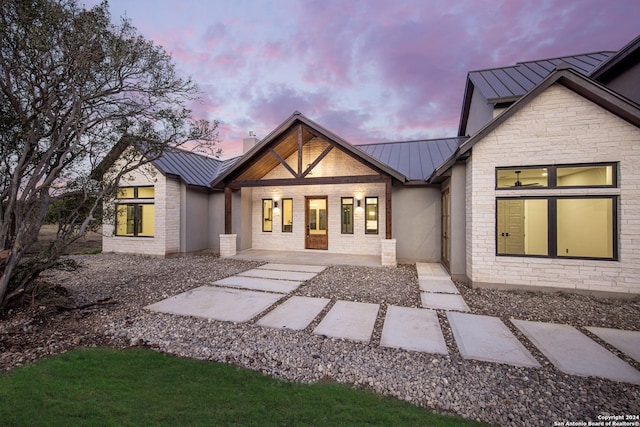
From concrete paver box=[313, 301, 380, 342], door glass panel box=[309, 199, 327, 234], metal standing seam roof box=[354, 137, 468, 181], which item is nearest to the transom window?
metal standing seam roof box=[354, 137, 468, 181]

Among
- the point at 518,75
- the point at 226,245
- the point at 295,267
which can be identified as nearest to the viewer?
the point at 295,267

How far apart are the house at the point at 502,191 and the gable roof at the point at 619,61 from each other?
1.1 inches

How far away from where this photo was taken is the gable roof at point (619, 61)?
5.97 meters

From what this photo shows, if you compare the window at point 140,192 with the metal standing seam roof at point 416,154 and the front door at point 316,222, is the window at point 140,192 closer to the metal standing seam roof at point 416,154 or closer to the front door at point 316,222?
the front door at point 316,222

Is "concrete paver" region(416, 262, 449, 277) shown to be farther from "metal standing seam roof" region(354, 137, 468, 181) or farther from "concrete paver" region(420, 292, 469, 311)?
"metal standing seam roof" region(354, 137, 468, 181)

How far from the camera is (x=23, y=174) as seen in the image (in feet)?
14.2

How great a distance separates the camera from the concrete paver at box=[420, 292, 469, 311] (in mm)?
5012

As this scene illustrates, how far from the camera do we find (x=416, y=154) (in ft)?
36.8

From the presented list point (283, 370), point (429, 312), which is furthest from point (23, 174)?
point (429, 312)

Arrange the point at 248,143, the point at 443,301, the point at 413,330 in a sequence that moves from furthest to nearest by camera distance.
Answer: the point at 248,143
the point at 443,301
the point at 413,330

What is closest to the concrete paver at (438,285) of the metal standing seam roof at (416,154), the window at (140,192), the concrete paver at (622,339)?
the concrete paver at (622,339)

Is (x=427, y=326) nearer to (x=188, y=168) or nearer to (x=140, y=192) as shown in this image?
(x=188, y=168)

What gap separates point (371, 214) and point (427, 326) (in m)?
6.96

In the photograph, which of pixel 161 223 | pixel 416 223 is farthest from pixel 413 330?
pixel 161 223
